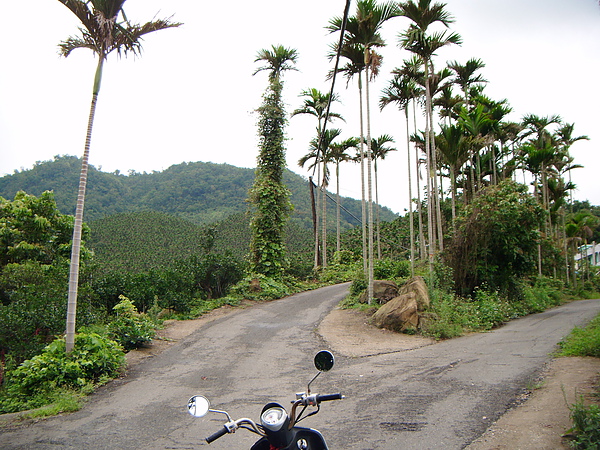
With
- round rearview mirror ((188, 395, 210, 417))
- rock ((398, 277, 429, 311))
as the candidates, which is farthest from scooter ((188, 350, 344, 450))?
rock ((398, 277, 429, 311))

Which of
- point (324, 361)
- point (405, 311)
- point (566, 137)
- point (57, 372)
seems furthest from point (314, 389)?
point (566, 137)

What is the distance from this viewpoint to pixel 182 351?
11.1 metres

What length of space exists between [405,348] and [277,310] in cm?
734

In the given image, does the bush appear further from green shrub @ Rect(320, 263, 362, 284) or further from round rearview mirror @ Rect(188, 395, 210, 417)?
green shrub @ Rect(320, 263, 362, 284)

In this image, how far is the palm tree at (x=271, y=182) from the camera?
22641 mm

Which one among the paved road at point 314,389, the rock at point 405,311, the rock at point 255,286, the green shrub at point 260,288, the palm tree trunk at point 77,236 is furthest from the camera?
the rock at point 255,286

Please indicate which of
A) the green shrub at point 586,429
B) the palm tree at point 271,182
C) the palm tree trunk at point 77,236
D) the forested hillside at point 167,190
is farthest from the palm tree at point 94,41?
the forested hillside at point 167,190

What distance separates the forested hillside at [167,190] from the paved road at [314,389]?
52.5 meters

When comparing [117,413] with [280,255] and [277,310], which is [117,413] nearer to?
[277,310]

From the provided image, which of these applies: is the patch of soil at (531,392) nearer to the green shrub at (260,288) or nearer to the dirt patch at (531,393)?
the dirt patch at (531,393)

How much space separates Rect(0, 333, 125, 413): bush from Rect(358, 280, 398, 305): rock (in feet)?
32.8

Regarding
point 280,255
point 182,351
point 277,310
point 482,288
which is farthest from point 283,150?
point 182,351

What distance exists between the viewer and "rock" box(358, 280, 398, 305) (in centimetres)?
1648

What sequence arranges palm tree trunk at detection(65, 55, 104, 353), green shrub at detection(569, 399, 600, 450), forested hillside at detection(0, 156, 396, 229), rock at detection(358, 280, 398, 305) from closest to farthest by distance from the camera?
green shrub at detection(569, 399, 600, 450)
palm tree trunk at detection(65, 55, 104, 353)
rock at detection(358, 280, 398, 305)
forested hillside at detection(0, 156, 396, 229)
